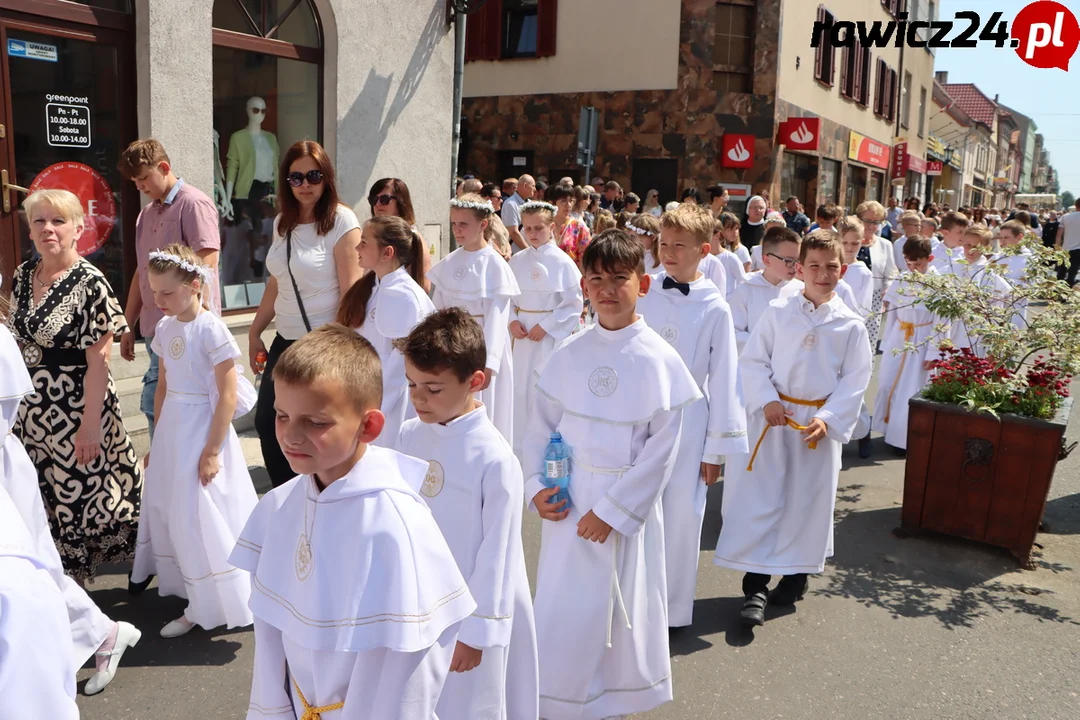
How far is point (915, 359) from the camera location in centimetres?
798

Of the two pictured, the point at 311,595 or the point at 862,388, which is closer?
the point at 311,595

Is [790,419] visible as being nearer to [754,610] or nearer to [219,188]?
[754,610]

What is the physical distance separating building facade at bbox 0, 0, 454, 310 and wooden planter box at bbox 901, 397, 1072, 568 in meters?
5.56

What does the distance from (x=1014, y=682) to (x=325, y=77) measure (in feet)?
23.9

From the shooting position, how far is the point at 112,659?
3.59 meters

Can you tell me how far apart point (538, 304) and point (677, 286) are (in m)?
3.08

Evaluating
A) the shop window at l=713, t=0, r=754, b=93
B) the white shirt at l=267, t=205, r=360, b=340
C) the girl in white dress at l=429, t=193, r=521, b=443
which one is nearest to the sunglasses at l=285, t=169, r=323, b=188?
the white shirt at l=267, t=205, r=360, b=340

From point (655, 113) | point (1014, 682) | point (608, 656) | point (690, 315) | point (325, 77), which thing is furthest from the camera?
point (655, 113)

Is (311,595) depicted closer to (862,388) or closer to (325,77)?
(862,388)

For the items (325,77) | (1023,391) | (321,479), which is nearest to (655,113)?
(325,77)

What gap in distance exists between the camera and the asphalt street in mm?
3662

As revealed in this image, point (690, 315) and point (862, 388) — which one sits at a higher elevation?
point (690, 315)

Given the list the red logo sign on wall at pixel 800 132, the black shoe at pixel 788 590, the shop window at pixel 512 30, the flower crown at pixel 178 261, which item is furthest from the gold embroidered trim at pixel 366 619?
the shop window at pixel 512 30

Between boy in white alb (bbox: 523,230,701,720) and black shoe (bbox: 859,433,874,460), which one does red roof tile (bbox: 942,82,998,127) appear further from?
boy in white alb (bbox: 523,230,701,720)
